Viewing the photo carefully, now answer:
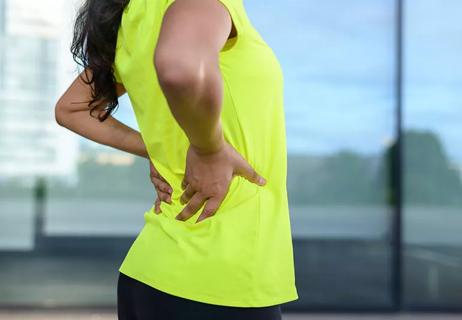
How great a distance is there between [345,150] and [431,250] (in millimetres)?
968

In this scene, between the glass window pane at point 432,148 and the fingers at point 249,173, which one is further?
the glass window pane at point 432,148

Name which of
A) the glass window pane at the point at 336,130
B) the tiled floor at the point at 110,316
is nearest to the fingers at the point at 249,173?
the tiled floor at the point at 110,316

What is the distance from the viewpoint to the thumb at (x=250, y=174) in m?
1.04

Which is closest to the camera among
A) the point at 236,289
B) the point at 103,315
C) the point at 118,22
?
the point at 236,289

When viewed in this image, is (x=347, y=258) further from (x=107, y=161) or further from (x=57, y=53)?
(x=57, y=53)

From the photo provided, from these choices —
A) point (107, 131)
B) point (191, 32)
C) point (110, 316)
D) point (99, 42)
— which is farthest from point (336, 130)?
point (191, 32)

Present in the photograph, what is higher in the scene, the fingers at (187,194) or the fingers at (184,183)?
the fingers at (184,183)

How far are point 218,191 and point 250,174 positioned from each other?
0.05 metres

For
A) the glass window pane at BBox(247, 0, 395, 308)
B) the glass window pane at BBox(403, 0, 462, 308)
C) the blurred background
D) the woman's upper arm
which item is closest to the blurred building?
the blurred background

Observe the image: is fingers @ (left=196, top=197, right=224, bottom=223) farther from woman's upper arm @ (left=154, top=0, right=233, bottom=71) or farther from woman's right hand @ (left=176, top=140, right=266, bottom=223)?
woman's upper arm @ (left=154, top=0, right=233, bottom=71)

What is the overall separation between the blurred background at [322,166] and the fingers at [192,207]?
3.98m

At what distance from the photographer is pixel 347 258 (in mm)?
5168

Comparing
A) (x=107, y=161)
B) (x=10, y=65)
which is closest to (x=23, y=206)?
(x=107, y=161)

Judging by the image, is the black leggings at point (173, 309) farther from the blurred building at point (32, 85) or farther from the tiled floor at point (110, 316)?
A: the blurred building at point (32, 85)
